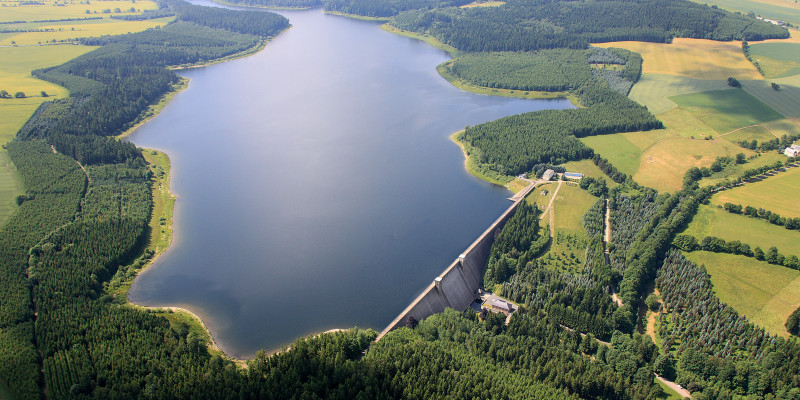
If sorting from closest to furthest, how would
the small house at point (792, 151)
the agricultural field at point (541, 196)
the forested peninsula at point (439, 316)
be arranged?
the forested peninsula at point (439, 316) → the agricultural field at point (541, 196) → the small house at point (792, 151)

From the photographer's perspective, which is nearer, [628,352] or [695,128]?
Answer: [628,352]

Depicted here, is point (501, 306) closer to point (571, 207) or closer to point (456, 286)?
point (456, 286)

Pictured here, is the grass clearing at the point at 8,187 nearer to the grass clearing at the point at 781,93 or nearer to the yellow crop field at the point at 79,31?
the yellow crop field at the point at 79,31

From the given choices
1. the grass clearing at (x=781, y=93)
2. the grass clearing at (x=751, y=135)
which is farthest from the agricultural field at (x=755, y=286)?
the grass clearing at (x=781, y=93)

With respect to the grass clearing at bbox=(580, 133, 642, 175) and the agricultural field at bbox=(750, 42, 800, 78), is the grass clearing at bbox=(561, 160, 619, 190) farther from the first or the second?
the agricultural field at bbox=(750, 42, 800, 78)

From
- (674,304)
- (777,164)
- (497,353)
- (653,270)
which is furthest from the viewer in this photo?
(777,164)

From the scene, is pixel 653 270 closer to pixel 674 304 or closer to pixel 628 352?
pixel 674 304

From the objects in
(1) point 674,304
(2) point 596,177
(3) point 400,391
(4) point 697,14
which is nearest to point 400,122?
(2) point 596,177
